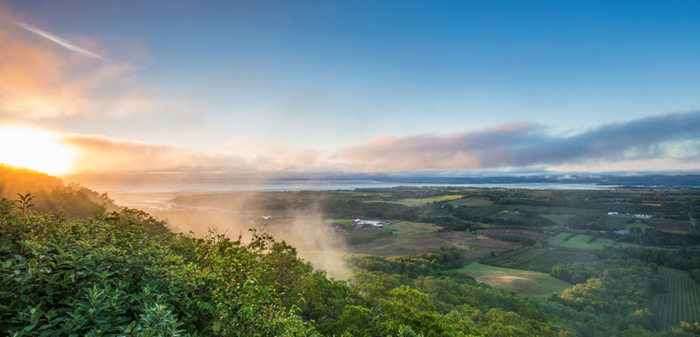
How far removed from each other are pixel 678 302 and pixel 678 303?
0.73m

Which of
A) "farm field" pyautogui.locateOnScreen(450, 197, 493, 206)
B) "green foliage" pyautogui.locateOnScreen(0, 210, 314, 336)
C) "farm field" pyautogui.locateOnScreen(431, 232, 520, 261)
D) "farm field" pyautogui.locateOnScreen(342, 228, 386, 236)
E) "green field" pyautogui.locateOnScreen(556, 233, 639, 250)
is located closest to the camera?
"green foliage" pyautogui.locateOnScreen(0, 210, 314, 336)

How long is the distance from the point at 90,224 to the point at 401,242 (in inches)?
3656

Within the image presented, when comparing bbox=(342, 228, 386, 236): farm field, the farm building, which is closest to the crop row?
bbox=(342, 228, 386, 236): farm field

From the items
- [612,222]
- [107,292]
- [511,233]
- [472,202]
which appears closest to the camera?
[107,292]

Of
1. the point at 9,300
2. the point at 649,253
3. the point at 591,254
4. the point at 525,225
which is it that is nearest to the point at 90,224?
the point at 9,300

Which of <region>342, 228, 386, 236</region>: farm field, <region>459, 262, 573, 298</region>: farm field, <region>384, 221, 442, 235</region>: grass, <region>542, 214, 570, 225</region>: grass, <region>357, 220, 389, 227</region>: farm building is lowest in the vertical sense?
<region>459, 262, 573, 298</region>: farm field

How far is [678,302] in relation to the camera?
183ft

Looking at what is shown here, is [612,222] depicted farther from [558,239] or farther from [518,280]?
[518,280]

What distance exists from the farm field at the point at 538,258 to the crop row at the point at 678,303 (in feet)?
54.9

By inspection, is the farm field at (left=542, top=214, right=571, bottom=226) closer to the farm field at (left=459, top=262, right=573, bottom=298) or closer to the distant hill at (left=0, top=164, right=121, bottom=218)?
the farm field at (left=459, top=262, right=573, bottom=298)

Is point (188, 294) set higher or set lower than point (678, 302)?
higher

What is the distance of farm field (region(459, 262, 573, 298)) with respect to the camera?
58375mm

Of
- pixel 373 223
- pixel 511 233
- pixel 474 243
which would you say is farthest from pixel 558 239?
pixel 373 223

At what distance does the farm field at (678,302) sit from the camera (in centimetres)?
5000
